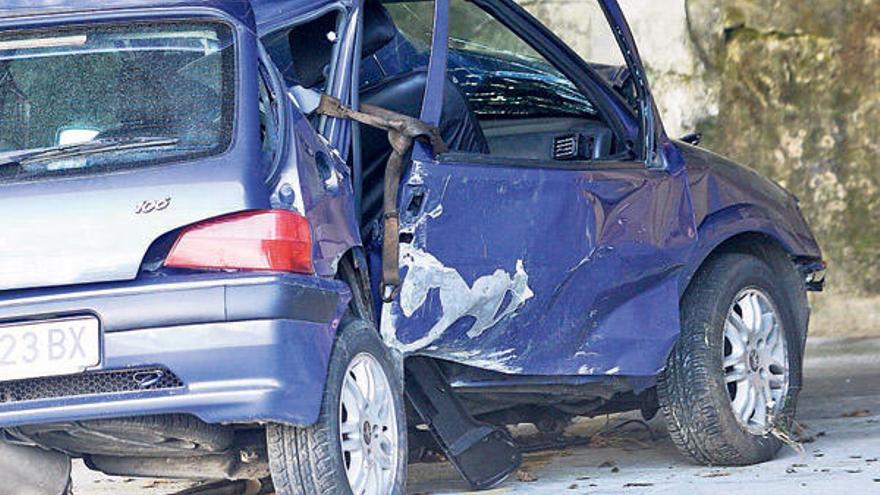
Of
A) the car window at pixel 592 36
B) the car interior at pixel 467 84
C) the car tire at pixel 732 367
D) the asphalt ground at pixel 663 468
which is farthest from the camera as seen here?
the car window at pixel 592 36

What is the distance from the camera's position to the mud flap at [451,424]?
660 cm

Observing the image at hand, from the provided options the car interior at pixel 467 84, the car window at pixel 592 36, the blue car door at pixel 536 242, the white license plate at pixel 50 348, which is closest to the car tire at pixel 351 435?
the blue car door at pixel 536 242

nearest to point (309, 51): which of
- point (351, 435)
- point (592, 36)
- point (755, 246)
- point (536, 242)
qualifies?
point (536, 242)

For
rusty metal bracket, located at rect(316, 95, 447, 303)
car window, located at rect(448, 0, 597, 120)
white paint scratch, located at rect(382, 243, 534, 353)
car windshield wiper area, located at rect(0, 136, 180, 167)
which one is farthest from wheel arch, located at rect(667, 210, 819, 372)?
car windshield wiper area, located at rect(0, 136, 180, 167)

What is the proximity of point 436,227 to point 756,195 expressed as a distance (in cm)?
187

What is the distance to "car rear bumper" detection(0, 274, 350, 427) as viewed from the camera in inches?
209

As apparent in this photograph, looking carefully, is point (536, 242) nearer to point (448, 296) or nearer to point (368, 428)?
point (448, 296)

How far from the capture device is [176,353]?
530 centimetres

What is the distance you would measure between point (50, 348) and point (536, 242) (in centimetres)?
190

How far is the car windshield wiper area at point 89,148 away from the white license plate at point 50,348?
1.60 ft

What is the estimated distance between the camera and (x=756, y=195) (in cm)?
777

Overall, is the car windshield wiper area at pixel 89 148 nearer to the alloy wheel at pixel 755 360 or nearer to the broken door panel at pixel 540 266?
the broken door panel at pixel 540 266

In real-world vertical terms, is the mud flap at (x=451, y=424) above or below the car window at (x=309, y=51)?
below

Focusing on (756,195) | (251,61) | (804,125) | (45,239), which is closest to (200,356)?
(45,239)
